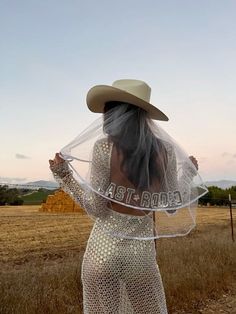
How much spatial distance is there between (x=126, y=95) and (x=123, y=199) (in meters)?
0.51

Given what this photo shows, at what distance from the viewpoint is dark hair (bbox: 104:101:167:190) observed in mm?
2244

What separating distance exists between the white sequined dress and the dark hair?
78 millimetres

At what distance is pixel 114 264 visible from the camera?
6.96 feet

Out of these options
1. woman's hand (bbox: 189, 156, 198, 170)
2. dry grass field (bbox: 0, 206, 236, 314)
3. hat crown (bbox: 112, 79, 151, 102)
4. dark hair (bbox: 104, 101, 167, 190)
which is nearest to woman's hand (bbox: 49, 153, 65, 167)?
dark hair (bbox: 104, 101, 167, 190)

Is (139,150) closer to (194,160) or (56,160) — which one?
(56,160)

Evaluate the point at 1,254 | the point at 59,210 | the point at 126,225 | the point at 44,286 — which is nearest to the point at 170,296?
the point at 44,286

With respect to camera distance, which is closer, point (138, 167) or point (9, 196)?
point (138, 167)

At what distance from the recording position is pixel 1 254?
11.5 m

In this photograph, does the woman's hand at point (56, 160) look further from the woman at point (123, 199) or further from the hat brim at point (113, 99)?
the hat brim at point (113, 99)

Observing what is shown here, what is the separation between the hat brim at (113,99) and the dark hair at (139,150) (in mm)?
42

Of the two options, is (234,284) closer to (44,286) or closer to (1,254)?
(44,286)

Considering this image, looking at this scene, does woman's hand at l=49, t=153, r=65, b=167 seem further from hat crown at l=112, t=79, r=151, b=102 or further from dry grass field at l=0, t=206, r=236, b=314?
dry grass field at l=0, t=206, r=236, b=314

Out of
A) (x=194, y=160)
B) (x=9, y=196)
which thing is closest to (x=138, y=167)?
(x=194, y=160)

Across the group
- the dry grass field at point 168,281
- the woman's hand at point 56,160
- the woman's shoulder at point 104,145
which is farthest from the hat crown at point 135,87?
the dry grass field at point 168,281
